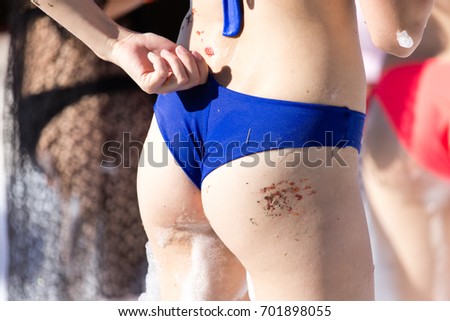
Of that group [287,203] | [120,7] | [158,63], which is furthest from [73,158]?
[287,203]

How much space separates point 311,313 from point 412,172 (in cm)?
99

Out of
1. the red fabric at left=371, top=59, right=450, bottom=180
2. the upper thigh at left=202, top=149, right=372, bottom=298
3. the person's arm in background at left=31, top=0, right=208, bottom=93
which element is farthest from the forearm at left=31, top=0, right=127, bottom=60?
the red fabric at left=371, top=59, right=450, bottom=180

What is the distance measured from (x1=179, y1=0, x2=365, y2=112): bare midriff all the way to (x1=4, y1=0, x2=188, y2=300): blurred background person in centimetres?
95

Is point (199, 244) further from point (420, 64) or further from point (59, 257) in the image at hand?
point (59, 257)

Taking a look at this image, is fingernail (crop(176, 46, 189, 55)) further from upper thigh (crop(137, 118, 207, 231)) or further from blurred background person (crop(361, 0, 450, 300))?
blurred background person (crop(361, 0, 450, 300))

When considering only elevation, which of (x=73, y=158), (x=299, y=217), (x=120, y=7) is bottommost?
(x=299, y=217)

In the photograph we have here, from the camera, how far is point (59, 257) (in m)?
2.12

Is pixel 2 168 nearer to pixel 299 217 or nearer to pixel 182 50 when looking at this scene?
pixel 182 50

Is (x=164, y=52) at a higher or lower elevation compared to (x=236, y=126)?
higher

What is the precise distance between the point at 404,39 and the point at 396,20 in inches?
1.4

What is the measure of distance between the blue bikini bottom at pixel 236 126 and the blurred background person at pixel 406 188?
89 cm

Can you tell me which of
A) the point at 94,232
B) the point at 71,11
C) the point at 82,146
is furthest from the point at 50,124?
the point at 71,11

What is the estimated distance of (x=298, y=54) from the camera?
3.12ft

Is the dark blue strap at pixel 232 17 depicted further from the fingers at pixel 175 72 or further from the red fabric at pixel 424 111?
the red fabric at pixel 424 111
